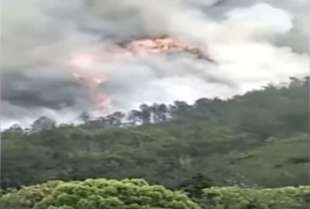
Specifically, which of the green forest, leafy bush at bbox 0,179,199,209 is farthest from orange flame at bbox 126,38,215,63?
leafy bush at bbox 0,179,199,209

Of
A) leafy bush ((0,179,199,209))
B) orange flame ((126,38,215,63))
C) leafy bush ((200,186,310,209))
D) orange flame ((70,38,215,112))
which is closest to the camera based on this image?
leafy bush ((0,179,199,209))

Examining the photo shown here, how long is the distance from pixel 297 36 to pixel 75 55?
9.36m

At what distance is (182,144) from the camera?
130ft

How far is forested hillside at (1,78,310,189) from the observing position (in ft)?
97.4

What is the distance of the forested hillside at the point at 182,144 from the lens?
2969 centimetres

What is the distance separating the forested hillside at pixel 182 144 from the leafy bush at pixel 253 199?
7.41m

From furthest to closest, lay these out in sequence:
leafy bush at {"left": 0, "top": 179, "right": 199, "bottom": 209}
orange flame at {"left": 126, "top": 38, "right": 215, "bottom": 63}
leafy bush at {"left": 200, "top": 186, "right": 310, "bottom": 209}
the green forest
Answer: orange flame at {"left": 126, "top": 38, "right": 215, "bottom": 63}, the green forest, leafy bush at {"left": 200, "top": 186, "right": 310, "bottom": 209}, leafy bush at {"left": 0, "top": 179, "right": 199, "bottom": 209}

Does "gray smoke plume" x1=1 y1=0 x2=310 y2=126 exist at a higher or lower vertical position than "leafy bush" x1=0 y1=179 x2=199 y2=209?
higher

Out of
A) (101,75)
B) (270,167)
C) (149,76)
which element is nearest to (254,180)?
(270,167)

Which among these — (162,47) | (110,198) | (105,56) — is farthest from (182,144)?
(110,198)

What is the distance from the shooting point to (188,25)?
1061 inches

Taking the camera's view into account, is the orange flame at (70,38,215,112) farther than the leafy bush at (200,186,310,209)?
Yes

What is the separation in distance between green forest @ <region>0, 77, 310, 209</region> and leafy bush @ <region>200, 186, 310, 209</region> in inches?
0.9

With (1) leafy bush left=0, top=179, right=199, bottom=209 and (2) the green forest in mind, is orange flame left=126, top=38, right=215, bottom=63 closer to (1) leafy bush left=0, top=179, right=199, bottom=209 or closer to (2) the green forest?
(2) the green forest
